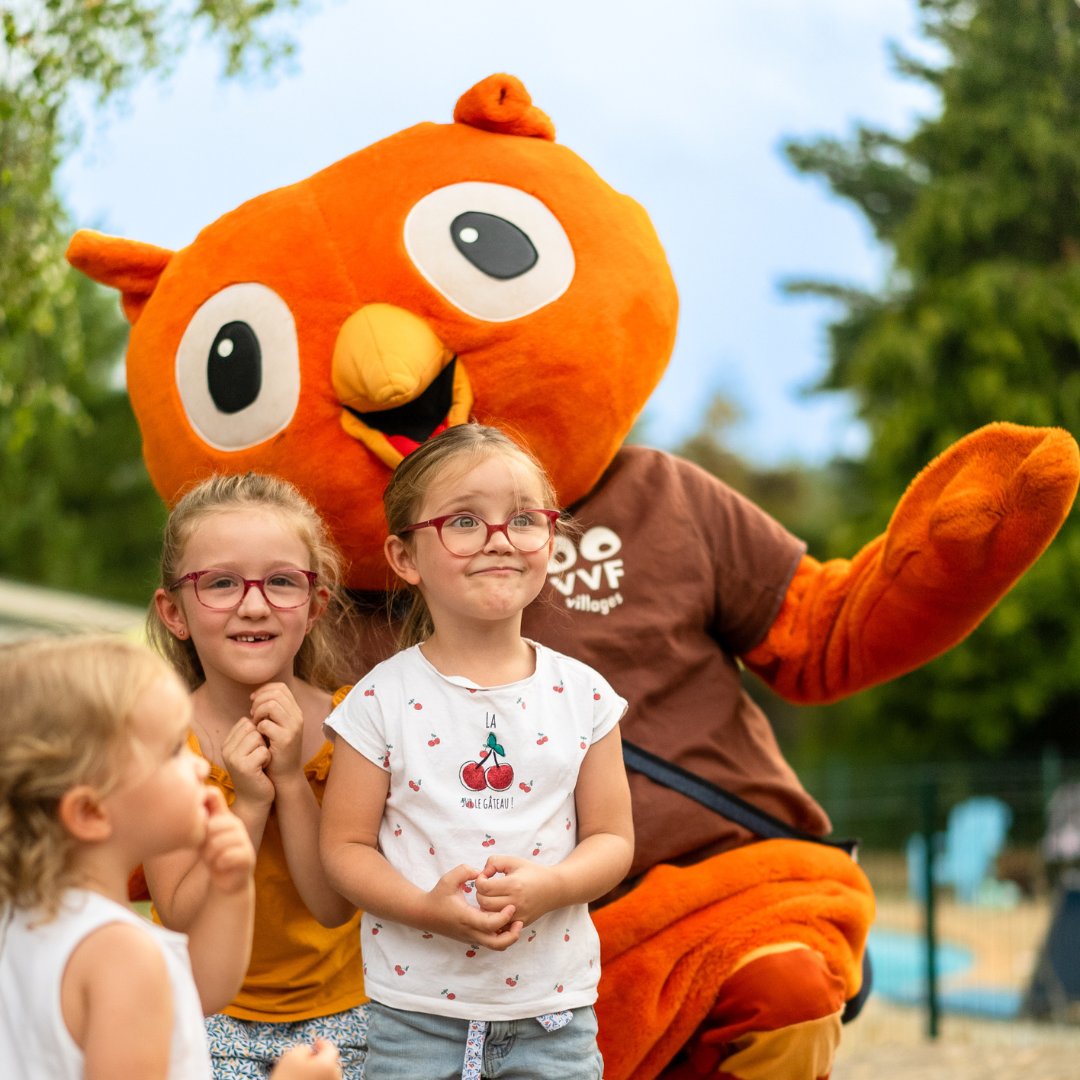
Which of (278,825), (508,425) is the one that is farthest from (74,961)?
(508,425)

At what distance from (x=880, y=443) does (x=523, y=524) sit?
583 inches

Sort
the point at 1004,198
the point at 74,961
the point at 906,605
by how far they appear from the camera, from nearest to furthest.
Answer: the point at 74,961, the point at 906,605, the point at 1004,198

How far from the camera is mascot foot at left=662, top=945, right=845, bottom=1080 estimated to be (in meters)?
2.67

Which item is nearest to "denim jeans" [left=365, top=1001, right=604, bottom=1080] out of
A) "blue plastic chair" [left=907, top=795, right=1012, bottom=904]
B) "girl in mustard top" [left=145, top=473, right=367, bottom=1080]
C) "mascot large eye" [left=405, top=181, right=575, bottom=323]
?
"girl in mustard top" [left=145, top=473, right=367, bottom=1080]

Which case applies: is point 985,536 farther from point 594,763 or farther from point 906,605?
point 594,763

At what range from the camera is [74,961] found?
Answer: 171 centimetres

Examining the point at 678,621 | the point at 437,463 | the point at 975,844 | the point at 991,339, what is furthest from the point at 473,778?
the point at 991,339

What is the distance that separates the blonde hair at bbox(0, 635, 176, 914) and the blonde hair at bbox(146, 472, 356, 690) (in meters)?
0.76

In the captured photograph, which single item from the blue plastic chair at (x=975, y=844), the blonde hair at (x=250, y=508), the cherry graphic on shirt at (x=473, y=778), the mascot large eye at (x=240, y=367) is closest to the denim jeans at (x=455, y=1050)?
the cherry graphic on shirt at (x=473, y=778)

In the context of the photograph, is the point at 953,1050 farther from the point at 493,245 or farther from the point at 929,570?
the point at 493,245

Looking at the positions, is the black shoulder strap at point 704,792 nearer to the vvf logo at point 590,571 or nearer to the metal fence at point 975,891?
the vvf logo at point 590,571

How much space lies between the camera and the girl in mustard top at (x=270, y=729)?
236cm

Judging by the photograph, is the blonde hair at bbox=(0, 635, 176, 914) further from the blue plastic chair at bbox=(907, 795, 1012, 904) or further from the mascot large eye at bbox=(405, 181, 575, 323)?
the blue plastic chair at bbox=(907, 795, 1012, 904)

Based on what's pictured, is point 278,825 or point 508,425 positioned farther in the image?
point 508,425
